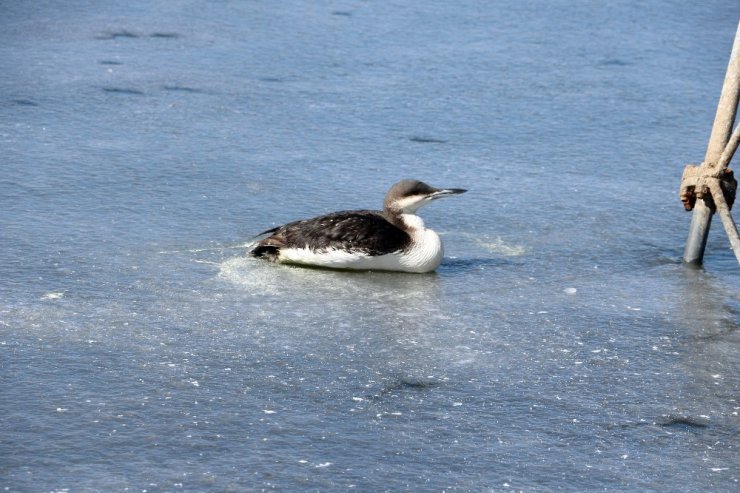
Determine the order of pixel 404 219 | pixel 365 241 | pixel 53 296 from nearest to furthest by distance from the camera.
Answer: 1. pixel 53 296
2. pixel 365 241
3. pixel 404 219

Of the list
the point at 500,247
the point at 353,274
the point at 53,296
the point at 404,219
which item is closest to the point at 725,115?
the point at 500,247

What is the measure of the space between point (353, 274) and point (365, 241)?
220mm

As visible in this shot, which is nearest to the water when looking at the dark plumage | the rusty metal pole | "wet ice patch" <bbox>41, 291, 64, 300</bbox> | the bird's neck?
"wet ice patch" <bbox>41, 291, 64, 300</bbox>

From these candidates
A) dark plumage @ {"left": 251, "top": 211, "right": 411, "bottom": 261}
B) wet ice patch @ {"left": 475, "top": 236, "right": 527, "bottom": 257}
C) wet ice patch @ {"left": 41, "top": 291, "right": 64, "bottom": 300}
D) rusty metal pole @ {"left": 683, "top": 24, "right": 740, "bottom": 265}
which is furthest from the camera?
wet ice patch @ {"left": 475, "top": 236, "right": 527, "bottom": 257}

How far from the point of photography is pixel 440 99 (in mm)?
9883

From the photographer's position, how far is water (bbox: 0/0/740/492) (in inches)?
176

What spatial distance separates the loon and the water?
0.10 metres

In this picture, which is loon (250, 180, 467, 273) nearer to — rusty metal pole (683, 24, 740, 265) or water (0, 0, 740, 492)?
water (0, 0, 740, 492)

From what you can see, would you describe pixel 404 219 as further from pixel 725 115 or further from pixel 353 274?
pixel 725 115

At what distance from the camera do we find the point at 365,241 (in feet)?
20.9

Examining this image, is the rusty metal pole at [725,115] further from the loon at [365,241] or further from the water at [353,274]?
the loon at [365,241]

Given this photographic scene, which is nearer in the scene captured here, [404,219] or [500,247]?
[404,219]

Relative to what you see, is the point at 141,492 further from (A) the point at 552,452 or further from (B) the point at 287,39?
(B) the point at 287,39

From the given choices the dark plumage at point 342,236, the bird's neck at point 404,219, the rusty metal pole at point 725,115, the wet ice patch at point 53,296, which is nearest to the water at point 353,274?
the wet ice patch at point 53,296
